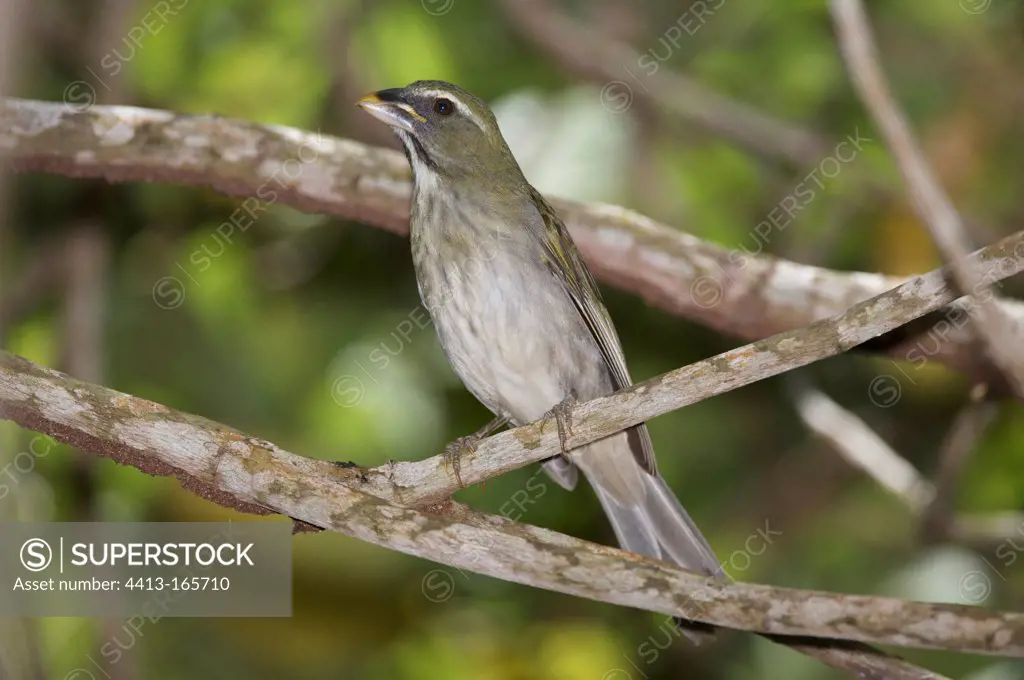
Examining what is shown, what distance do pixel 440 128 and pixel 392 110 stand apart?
0.21 metres

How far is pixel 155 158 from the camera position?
4.77m

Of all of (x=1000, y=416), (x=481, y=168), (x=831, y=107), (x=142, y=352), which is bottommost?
(x=1000, y=416)

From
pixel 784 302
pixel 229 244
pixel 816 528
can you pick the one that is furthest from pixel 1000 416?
pixel 229 244

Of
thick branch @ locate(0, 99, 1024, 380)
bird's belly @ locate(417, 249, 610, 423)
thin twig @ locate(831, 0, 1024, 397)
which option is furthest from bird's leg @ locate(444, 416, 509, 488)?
thin twig @ locate(831, 0, 1024, 397)

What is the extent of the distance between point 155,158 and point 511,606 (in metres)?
3.04

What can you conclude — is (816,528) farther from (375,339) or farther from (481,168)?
(481,168)

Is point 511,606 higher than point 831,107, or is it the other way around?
point 831,107

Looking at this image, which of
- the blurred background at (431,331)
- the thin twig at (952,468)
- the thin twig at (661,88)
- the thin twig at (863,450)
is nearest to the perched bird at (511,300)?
the blurred background at (431,331)

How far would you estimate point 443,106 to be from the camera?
4.45 m

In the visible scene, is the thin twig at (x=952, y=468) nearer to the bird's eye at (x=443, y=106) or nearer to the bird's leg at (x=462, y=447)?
the bird's leg at (x=462, y=447)

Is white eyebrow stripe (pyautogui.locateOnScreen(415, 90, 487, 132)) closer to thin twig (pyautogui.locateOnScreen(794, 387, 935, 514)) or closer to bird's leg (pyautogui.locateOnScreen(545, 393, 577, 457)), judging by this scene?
bird's leg (pyautogui.locateOnScreen(545, 393, 577, 457))

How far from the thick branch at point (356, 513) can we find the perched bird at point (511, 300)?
769 millimetres

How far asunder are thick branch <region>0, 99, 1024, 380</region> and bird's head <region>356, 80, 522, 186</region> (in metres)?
0.56

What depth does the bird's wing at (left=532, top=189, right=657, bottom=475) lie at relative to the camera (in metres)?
4.33
